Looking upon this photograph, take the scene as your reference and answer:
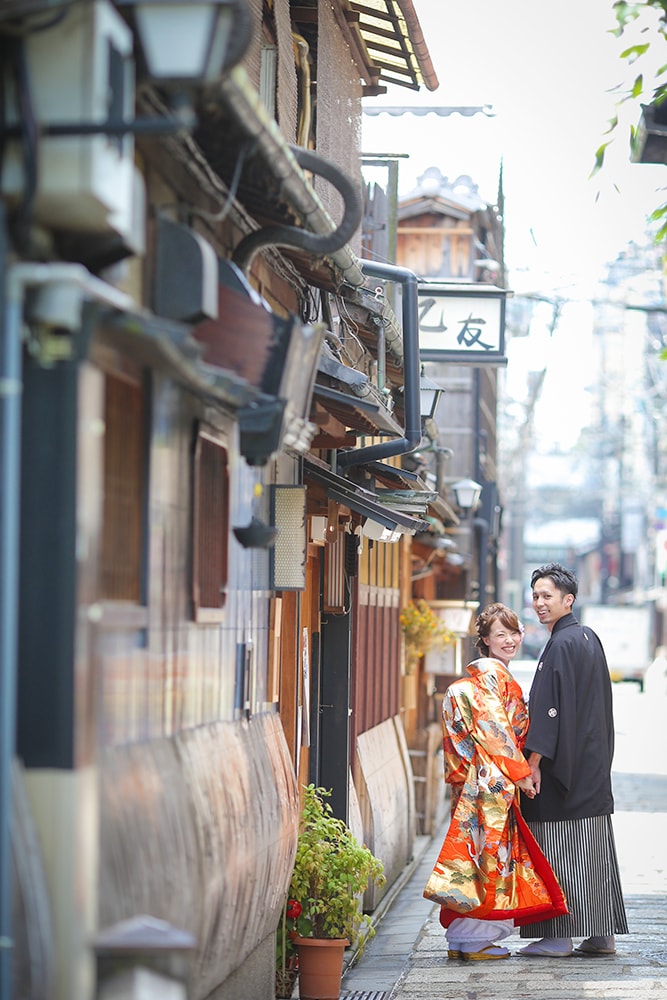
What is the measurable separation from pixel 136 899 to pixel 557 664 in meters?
5.81

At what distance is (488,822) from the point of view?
1090cm

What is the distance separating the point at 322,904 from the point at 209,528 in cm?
362

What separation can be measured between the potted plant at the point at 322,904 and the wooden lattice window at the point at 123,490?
443 cm

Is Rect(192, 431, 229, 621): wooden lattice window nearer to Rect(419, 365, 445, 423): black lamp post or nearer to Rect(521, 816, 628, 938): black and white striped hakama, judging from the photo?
Rect(521, 816, 628, 938): black and white striped hakama

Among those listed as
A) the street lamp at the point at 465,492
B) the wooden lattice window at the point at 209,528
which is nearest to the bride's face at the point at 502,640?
the wooden lattice window at the point at 209,528

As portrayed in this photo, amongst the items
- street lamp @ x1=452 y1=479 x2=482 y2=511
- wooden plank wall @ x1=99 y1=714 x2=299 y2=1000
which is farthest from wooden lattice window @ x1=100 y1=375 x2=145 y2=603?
street lamp @ x1=452 y1=479 x2=482 y2=511

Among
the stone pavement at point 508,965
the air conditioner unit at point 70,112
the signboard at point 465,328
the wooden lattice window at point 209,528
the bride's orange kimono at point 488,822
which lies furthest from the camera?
the signboard at point 465,328

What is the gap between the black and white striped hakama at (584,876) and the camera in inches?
428

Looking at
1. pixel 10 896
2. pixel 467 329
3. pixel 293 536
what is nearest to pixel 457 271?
pixel 467 329

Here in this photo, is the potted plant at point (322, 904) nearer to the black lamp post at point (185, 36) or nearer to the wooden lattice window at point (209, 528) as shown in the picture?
the wooden lattice window at point (209, 528)

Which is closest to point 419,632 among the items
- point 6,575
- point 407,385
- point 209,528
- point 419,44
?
point 407,385

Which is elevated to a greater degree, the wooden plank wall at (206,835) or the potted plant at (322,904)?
the wooden plank wall at (206,835)

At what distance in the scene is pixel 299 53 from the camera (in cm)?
1129

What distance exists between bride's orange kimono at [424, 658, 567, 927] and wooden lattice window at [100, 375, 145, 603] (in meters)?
5.44
